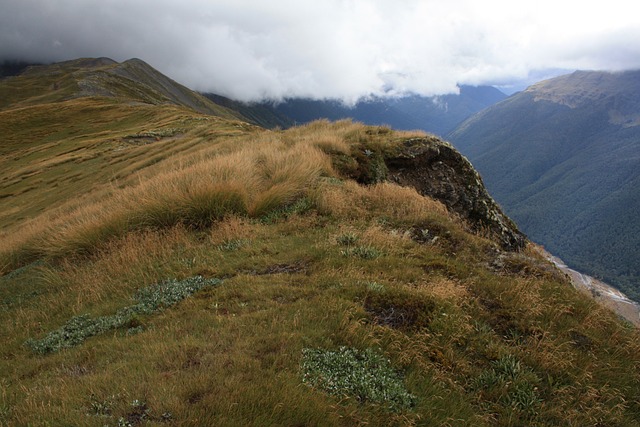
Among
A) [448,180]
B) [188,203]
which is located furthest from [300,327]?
[448,180]

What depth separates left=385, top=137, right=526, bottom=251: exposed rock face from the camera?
14.8 m

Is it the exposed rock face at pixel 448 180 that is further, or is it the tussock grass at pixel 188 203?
the exposed rock face at pixel 448 180

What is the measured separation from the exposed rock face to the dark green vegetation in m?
5.01

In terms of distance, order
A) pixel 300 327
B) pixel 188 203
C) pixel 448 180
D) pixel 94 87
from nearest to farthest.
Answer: pixel 300 327
pixel 188 203
pixel 448 180
pixel 94 87

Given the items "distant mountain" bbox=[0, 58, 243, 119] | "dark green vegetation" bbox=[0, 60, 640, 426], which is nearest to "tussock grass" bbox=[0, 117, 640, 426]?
"dark green vegetation" bbox=[0, 60, 640, 426]

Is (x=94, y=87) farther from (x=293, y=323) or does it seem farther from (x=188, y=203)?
(x=293, y=323)

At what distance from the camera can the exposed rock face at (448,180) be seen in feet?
48.4

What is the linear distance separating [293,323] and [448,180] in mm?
12834

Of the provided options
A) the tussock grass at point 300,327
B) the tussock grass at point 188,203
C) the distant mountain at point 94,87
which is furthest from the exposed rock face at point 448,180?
the distant mountain at point 94,87

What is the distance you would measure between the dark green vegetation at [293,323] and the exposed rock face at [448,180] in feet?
16.4

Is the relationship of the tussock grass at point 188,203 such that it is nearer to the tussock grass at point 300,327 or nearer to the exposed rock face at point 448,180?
the tussock grass at point 300,327

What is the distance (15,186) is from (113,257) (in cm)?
3666

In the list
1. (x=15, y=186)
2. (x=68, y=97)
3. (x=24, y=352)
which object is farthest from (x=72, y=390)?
(x=68, y=97)

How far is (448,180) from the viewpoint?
617 inches
